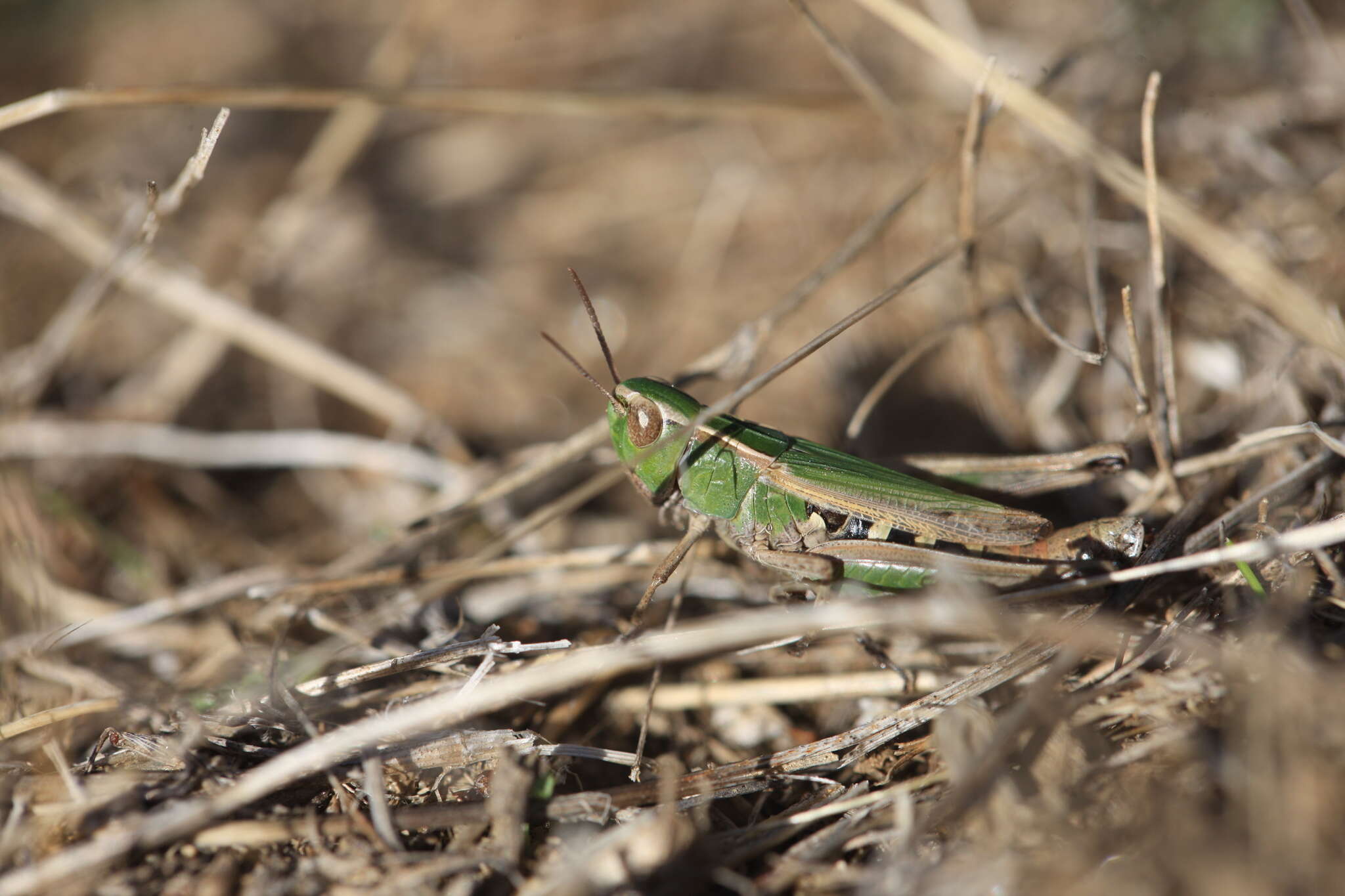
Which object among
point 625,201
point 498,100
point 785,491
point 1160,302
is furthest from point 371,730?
point 625,201

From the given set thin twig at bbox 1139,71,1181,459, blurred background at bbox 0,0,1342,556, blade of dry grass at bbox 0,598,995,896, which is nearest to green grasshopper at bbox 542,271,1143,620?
thin twig at bbox 1139,71,1181,459

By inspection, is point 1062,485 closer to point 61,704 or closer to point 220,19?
point 61,704

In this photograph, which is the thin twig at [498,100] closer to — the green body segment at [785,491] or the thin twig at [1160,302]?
the thin twig at [1160,302]

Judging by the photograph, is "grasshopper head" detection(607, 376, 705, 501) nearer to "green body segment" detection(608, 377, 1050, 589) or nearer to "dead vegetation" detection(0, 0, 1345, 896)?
"green body segment" detection(608, 377, 1050, 589)

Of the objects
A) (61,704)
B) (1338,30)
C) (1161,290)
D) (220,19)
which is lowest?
(61,704)

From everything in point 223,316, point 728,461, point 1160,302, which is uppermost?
point 223,316

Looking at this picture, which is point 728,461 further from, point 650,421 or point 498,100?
point 498,100

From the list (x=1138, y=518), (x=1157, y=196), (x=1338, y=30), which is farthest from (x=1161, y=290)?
(x=1338, y=30)

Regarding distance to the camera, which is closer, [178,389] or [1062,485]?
[1062,485]
